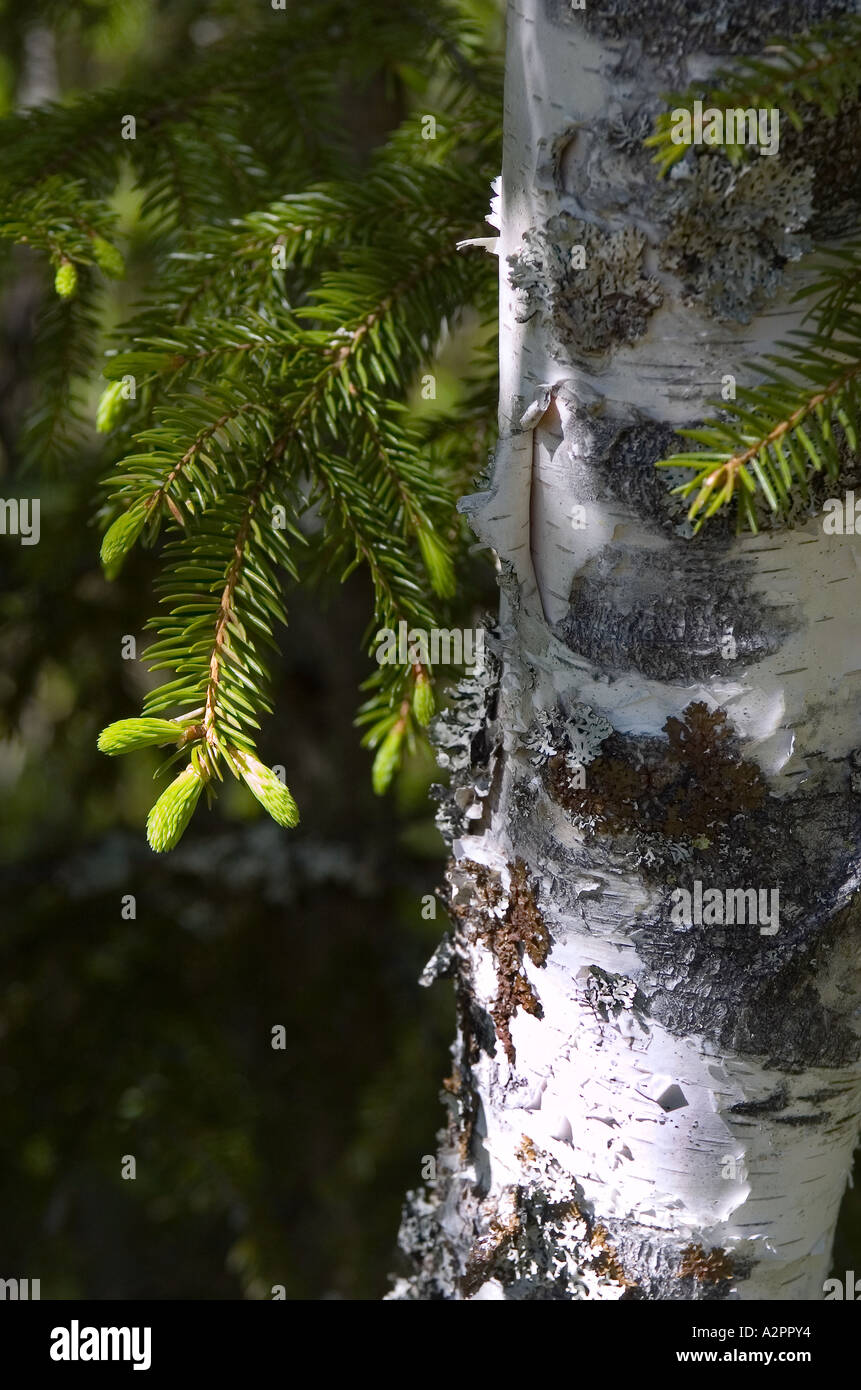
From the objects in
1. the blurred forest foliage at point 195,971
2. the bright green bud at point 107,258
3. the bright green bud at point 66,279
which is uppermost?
the bright green bud at point 107,258

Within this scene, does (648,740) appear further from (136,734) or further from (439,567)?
(136,734)

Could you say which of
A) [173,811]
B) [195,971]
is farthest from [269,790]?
[195,971]

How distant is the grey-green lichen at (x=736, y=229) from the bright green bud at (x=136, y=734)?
1.94 ft

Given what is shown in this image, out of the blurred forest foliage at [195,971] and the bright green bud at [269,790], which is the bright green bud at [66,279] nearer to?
the bright green bud at [269,790]

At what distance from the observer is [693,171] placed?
80 cm

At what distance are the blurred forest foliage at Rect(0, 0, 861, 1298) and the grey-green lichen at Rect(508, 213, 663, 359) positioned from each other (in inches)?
38.1

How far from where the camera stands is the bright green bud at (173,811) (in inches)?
37.7

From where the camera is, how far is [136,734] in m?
0.99

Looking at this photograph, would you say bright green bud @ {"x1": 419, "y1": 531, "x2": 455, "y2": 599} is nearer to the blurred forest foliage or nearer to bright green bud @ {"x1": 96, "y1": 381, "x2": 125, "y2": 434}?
bright green bud @ {"x1": 96, "y1": 381, "x2": 125, "y2": 434}

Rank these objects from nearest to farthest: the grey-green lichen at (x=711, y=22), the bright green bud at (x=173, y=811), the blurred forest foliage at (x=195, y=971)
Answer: the grey-green lichen at (x=711, y=22), the bright green bud at (x=173, y=811), the blurred forest foliage at (x=195, y=971)

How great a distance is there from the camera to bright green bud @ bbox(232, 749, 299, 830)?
96 centimetres

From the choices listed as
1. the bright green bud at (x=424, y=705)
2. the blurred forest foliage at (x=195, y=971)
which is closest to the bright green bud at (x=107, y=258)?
the bright green bud at (x=424, y=705)

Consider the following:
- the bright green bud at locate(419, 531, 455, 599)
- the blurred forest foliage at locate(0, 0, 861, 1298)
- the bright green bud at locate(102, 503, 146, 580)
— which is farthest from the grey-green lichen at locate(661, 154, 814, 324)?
the blurred forest foliage at locate(0, 0, 861, 1298)
